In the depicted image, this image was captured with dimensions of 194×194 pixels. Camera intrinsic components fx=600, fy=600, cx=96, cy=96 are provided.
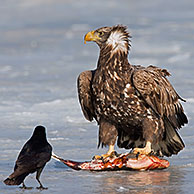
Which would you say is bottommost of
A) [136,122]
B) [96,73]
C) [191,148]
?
[191,148]

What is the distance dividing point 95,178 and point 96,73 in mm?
2139

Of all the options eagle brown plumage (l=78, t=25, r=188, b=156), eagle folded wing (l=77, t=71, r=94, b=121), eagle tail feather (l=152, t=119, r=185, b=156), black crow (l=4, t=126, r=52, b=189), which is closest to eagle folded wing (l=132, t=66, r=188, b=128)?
eagle brown plumage (l=78, t=25, r=188, b=156)

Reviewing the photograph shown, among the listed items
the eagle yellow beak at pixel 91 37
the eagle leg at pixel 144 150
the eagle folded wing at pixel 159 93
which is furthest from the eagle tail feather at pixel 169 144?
the eagle yellow beak at pixel 91 37

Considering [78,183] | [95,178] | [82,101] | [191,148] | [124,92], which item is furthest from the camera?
[191,148]

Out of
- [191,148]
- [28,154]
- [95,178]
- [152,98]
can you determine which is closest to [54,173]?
[95,178]

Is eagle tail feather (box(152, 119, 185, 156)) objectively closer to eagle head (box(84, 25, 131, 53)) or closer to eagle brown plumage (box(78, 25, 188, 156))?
eagle brown plumage (box(78, 25, 188, 156))

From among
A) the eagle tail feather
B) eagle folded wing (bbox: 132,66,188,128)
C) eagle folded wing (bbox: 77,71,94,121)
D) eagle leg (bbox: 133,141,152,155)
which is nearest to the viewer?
eagle folded wing (bbox: 132,66,188,128)

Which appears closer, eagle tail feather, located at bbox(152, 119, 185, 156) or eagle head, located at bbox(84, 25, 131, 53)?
eagle head, located at bbox(84, 25, 131, 53)

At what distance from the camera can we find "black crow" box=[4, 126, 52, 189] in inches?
284

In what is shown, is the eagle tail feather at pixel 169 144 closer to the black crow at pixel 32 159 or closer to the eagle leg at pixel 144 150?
the eagle leg at pixel 144 150

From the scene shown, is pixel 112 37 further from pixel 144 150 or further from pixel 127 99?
pixel 144 150

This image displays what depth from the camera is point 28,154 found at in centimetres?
754

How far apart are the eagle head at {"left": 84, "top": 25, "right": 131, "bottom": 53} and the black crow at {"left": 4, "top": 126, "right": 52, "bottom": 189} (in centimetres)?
248

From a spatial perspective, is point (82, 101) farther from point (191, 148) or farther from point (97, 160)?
point (191, 148)
